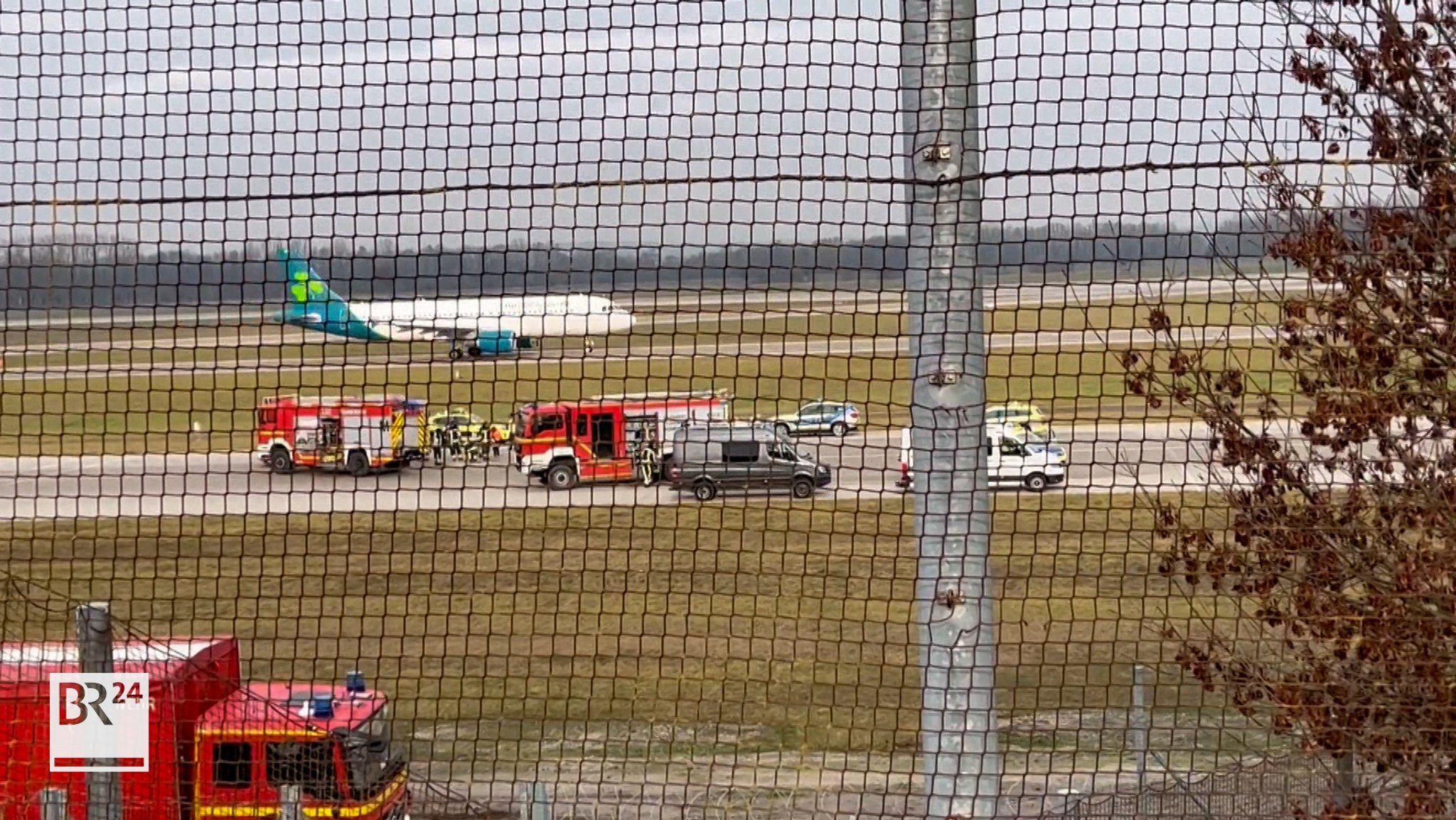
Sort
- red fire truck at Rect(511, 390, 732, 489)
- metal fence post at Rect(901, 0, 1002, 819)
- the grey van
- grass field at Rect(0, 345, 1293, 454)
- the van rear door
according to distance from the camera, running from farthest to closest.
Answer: grass field at Rect(0, 345, 1293, 454) < red fire truck at Rect(511, 390, 732, 489) < the grey van < the van rear door < metal fence post at Rect(901, 0, 1002, 819)

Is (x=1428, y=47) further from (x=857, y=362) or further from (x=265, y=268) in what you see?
(x=857, y=362)

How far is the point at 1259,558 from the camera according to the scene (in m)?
4.27

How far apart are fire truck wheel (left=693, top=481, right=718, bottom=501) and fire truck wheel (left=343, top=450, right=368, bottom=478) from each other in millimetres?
2106

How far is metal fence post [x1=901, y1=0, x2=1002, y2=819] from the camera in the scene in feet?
8.76

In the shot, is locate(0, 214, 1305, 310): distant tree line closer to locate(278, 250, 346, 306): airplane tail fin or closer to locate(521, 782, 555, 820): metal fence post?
locate(278, 250, 346, 306): airplane tail fin

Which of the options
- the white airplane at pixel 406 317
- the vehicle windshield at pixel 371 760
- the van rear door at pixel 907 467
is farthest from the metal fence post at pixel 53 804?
the vehicle windshield at pixel 371 760

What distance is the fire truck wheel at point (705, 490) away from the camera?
727 cm

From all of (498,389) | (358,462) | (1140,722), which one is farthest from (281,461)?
(498,389)

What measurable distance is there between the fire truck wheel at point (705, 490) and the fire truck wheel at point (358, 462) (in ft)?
6.91

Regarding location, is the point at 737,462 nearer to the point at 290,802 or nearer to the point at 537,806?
the point at 537,806

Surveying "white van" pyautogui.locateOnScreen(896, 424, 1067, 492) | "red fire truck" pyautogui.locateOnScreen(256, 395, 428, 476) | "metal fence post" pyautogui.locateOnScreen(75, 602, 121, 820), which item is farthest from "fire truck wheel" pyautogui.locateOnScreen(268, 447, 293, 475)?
"metal fence post" pyautogui.locateOnScreen(75, 602, 121, 820)

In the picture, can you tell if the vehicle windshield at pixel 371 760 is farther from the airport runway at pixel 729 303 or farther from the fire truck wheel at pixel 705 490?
the airport runway at pixel 729 303

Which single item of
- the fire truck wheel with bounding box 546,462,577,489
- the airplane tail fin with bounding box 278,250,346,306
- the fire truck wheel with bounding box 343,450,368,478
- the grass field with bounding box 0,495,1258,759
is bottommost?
the grass field with bounding box 0,495,1258,759

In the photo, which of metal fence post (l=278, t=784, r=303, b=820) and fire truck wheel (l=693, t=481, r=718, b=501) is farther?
fire truck wheel (l=693, t=481, r=718, b=501)
